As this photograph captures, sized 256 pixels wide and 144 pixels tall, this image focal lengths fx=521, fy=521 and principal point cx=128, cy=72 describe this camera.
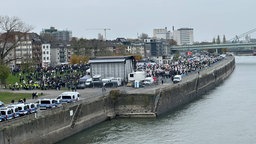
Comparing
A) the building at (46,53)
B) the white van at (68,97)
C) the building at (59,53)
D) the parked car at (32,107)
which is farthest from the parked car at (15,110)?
the building at (59,53)

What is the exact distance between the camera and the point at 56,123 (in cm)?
3516

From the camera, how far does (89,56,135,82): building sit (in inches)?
2389

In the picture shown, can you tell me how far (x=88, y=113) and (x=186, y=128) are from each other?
7714 millimetres

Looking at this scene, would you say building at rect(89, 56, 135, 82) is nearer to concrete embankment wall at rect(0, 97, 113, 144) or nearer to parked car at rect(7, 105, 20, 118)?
concrete embankment wall at rect(0, 97, 113, 144)

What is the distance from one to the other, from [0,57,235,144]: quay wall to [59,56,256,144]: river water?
0.83 meters

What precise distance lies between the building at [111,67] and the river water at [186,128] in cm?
1034

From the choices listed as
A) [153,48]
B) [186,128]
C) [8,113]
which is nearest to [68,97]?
[8,113]

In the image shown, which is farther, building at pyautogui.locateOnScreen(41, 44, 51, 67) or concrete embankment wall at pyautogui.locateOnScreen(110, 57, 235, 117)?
building at pyautogui.locateOnScreen(41, 44, 51, 67)

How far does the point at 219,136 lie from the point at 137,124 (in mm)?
7783

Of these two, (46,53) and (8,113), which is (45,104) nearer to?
(8,113)

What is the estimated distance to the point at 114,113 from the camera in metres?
46.0

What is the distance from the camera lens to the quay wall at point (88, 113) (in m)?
30.6

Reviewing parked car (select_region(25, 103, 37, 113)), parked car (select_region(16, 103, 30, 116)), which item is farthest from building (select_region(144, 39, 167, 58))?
parked car (select_region(16, 103, 30, 116))

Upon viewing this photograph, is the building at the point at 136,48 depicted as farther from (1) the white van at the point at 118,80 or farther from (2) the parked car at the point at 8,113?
(2) the parked car at the point at 8,113
